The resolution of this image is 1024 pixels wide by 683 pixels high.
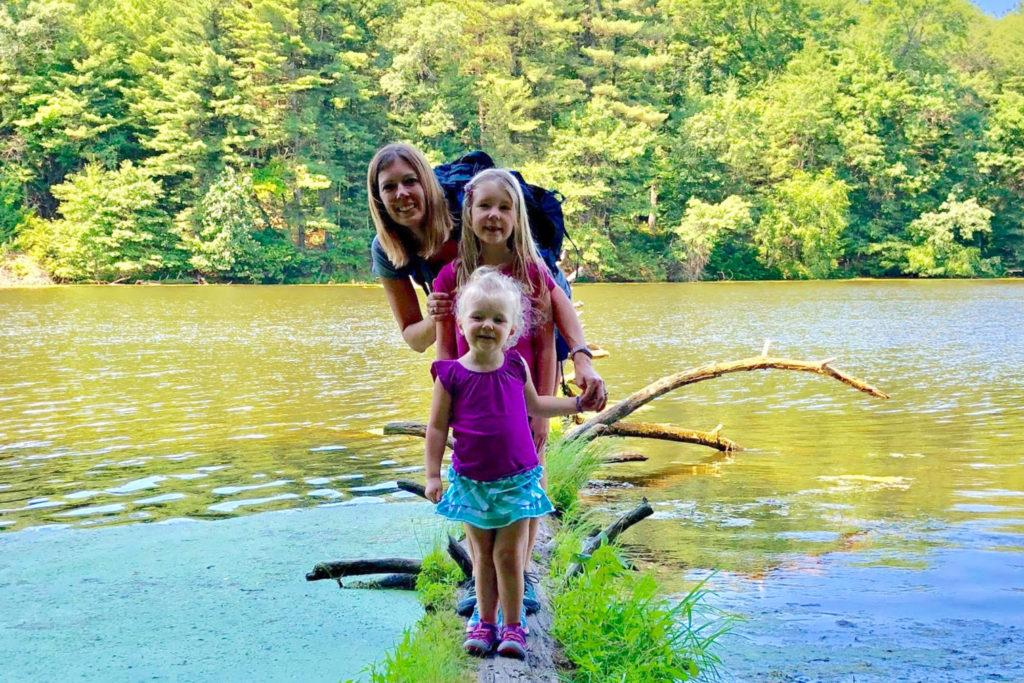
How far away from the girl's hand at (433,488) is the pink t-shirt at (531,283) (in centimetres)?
49

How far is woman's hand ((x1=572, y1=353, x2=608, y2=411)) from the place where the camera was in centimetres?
334

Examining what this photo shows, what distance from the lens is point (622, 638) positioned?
3662 mm

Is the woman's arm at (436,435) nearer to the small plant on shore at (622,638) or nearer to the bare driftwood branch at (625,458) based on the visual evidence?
the small plant on shore at (622,638)

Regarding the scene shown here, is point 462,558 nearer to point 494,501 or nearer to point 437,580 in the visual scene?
point 437,580

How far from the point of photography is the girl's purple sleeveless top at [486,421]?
329 cm

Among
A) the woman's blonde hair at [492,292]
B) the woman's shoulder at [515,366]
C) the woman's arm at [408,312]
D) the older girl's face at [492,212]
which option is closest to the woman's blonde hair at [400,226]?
the woman's arm at [408,312]

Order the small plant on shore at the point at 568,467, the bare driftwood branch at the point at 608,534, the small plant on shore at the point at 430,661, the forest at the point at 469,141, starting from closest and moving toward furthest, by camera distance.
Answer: the small plant on shore at the point at 430,661 < the bare driftwood branch at the point at 608,534 < the small plant on shore at the point at 568,467 < the forest at the point at 469,141

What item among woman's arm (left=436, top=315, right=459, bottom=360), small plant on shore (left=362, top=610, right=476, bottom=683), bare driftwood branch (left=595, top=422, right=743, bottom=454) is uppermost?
woman's arm (left=436, top=315, right=459, bottom=360)

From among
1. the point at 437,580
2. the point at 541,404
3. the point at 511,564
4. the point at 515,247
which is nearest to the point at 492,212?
the point at 515,247

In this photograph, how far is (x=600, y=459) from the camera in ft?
26.1

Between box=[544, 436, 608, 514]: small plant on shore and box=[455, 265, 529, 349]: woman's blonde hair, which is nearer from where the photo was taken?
box=[455, 265, 529, 349]: woman's blonde hair

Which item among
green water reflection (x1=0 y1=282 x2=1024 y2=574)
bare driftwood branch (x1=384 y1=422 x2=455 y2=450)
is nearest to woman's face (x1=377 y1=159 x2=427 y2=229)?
green water reflection (x1=0 y1=282 x2=1024 y2=574)

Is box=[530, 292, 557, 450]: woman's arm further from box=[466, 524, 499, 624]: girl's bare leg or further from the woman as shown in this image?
box=[466, 524, 499, 624]: girl's bare leg

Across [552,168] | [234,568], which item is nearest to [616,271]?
[552,168]
